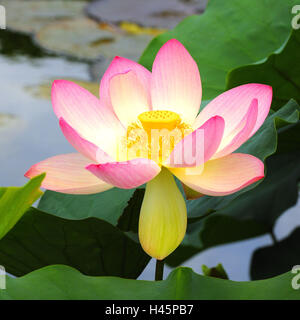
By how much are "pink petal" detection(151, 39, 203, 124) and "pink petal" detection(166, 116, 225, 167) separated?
0.09 metres

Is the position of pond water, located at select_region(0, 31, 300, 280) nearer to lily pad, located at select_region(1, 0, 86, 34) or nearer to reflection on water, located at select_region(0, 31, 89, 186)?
reflection on water, located at select_region(0, 31, 89, 186)

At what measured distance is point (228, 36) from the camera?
87 centimetres

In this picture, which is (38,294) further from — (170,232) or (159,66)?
(159,66)

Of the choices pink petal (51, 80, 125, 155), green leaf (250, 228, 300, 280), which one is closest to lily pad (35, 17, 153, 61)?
green leaf (250, 228, 300, 280)

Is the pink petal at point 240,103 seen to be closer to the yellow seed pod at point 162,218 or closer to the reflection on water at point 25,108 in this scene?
the yellow seed pod at point 162,218

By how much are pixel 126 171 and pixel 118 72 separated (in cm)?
16

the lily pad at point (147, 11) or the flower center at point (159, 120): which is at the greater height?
the lily pad at point (147, 11)

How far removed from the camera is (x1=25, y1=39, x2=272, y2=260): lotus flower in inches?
15.5

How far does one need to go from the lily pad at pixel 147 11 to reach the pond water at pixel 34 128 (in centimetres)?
50

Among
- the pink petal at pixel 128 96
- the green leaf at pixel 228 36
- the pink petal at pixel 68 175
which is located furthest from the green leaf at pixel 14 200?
the green leaf at pixel 228 36

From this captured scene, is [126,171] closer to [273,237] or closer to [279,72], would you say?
[279,72]

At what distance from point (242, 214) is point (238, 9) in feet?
Answer: 1.18

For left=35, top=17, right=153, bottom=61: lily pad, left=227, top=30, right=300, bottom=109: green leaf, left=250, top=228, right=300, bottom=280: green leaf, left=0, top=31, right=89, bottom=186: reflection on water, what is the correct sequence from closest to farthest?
1. left=227, top=30, right=300, bottom=109: green leaf
2. left=250, top=228, right=300, bottom=280: green leaf
3. left=0, top=31, right=89, bottom=186: reflection on water
4. left=35, top=17, right=153, bottom=61: lily pad

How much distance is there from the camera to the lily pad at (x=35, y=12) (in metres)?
2.44
